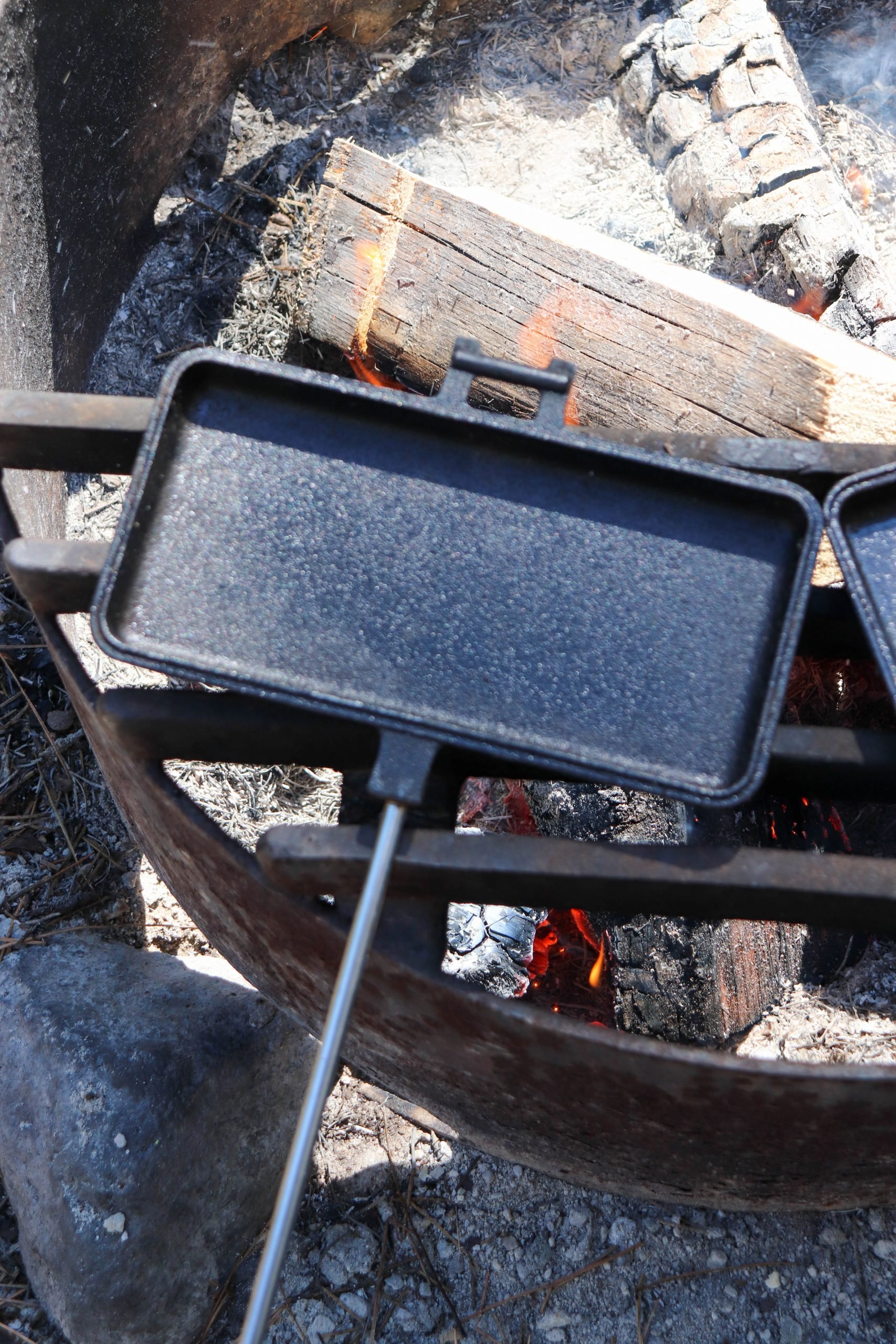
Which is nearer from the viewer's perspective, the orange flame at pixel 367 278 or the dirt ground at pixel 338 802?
the dirt ground at pixel 338 802

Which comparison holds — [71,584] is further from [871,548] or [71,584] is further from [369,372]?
[369,372]

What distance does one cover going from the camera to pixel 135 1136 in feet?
5.44

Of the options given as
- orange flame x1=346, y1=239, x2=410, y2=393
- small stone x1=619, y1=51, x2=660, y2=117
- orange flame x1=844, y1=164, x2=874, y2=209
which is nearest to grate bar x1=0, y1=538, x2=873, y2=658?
orange flame x1=346, y1=239, x2=410, y2=393

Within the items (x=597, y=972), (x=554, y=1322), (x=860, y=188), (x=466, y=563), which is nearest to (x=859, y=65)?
(x=860, y=188)

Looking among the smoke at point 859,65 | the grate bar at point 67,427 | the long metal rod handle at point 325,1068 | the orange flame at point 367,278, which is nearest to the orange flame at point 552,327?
the orange flame at point 367,278

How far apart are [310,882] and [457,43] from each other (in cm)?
329

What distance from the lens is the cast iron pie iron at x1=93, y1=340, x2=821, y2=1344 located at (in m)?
1.24

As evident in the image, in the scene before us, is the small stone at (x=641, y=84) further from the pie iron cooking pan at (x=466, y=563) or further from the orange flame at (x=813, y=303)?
the pie iron cooking pan at (x=466, y=563)

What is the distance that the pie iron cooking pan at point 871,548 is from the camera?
4.14 feet

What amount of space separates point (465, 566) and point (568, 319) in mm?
1079

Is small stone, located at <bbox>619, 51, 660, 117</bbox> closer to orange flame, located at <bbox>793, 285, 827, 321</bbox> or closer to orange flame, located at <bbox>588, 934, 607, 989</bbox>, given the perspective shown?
orange flame, located at <bbox>793, 285, 827, 321</bbox>

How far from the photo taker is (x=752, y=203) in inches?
102

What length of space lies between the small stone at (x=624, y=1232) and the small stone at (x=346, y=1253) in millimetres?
466

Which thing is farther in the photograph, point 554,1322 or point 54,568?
point 554,1322
